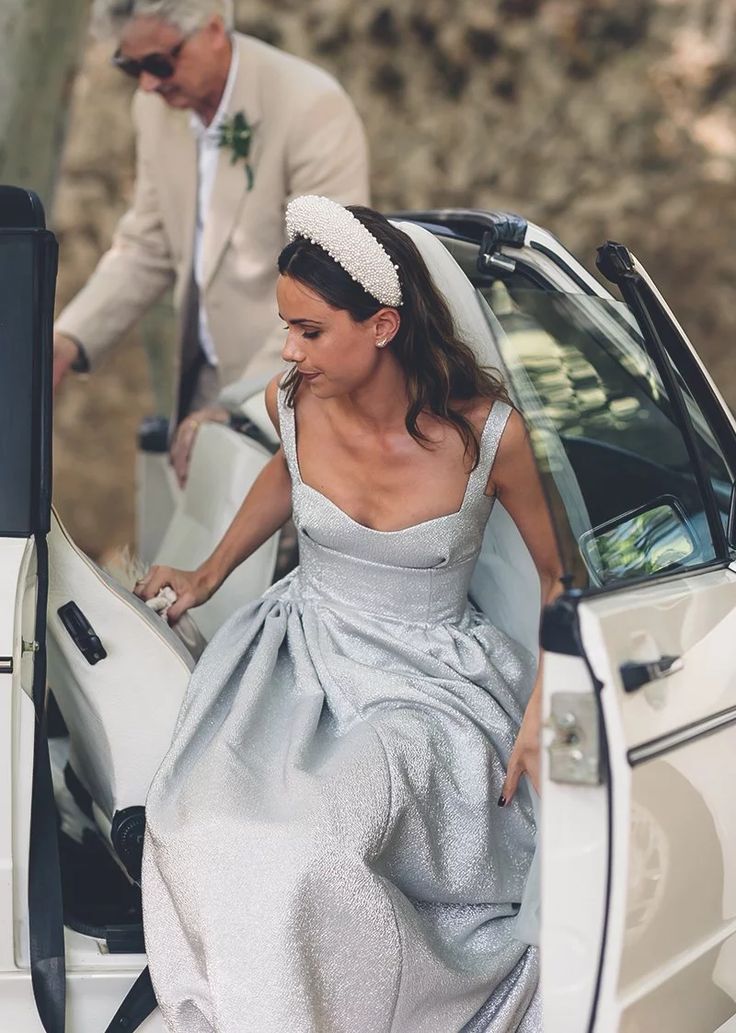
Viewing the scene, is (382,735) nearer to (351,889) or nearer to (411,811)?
(411,811)

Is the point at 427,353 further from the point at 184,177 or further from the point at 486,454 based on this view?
the point at 184,177

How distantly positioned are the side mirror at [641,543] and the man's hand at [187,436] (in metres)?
1.28

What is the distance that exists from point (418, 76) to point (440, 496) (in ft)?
24.2

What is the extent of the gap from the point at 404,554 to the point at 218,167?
6.37ft

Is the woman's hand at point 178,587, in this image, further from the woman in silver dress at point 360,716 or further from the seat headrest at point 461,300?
the seat headrest at point 461,300

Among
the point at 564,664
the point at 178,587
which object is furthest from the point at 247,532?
the point at 564,664

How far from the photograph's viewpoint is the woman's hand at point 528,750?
6.98 ft

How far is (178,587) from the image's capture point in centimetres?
264

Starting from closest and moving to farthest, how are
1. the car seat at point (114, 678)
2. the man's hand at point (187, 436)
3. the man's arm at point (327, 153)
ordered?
1. the car seat at point (114, 678)
2. the man's hand at point (187, 436)
3. the man's arm at point (327, 153)

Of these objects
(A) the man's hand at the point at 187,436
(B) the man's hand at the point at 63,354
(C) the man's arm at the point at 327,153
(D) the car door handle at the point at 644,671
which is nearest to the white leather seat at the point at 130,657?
(D) the car door handle at the point at 644,671

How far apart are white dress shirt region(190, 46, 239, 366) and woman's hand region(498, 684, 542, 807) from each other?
2.24m

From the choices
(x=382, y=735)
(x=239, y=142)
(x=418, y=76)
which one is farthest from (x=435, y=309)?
(x=418, y=76)

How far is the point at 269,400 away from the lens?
277 centimetres

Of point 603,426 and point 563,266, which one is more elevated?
point 563,266
